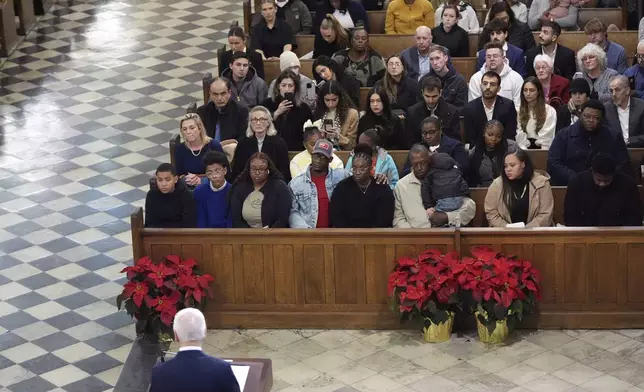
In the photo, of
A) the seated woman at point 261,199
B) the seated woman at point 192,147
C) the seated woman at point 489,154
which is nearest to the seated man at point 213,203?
the seated woman at point 261,199

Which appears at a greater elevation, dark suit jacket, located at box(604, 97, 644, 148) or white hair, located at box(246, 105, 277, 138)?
white hair, located at box(246, 105, 277, 138)

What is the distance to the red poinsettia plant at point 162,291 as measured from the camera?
30.2 feet

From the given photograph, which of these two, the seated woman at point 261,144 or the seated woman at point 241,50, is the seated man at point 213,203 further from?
the seated woman at point 241,50

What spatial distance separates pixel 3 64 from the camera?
1535 cm

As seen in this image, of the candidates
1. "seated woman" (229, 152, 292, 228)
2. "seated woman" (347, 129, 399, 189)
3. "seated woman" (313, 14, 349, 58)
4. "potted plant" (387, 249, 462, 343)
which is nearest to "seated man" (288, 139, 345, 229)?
"seated woman" (229, 152, 292, 228)

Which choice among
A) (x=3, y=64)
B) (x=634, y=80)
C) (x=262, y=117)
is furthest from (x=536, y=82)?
(x=3, y=64)

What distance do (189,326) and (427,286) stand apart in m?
3.75

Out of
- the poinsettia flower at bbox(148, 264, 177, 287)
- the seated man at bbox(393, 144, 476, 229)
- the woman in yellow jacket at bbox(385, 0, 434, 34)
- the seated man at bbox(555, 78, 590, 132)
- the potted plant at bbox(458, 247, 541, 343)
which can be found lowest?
the potted plant at bbox(458, 247, 541, 343)

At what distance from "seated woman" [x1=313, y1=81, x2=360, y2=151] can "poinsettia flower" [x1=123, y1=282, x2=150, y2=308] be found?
2206mm

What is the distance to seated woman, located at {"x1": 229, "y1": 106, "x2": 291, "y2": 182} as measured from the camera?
33.5 ft

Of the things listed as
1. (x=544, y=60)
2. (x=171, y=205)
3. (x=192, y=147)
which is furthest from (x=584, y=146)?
(x=171, y=205)

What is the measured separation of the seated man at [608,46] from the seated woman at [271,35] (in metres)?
2.87

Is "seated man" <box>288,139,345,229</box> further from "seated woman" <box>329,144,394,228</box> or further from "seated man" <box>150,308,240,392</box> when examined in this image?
"seated man" <box>150,308,240,392</box>

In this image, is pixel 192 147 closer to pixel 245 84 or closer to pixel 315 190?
pixel 315 190
